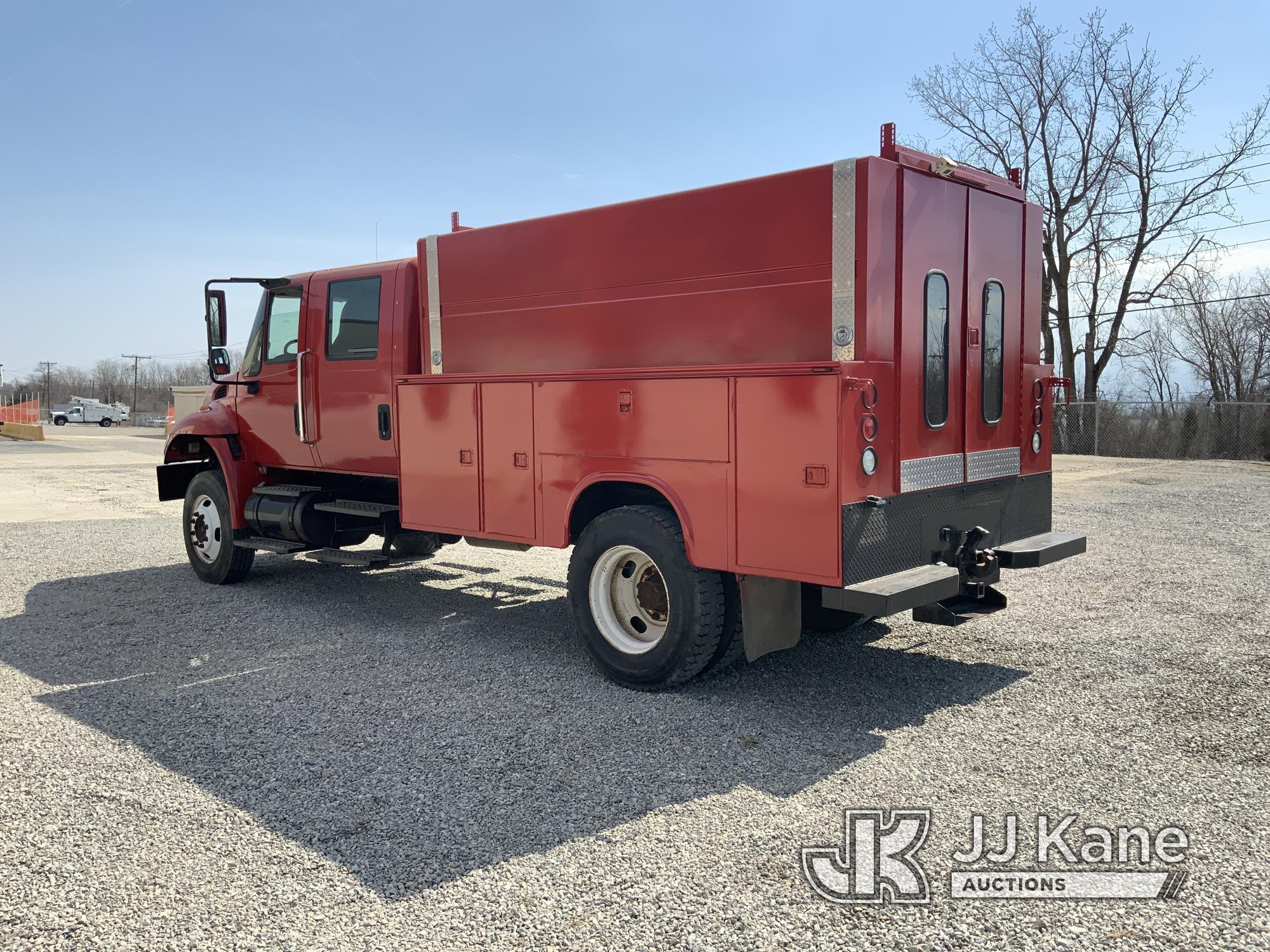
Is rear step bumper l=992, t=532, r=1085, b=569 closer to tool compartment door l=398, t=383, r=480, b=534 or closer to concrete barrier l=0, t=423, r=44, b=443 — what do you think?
tool compartment door l=398, t=383, r=480, b=534

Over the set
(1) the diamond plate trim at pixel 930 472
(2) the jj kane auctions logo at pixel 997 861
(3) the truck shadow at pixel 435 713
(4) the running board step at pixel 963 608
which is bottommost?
(2) the jj kane auctions logo at pixel 997 861

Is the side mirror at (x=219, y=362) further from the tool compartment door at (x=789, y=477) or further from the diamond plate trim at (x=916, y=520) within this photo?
the diamond plate trim at (x=916, y=520)

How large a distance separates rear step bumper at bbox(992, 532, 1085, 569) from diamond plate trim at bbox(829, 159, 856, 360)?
1863mm

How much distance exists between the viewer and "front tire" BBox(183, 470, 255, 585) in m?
8.93

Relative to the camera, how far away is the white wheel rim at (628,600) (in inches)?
229

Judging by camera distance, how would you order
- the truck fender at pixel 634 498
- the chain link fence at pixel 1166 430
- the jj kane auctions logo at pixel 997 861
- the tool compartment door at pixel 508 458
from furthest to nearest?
the chain link fence at pixel 1166 430
the tool compartment door at pixel 508 458
the truck fender at pixel 634 498
the jj kane auctions logo at pixel 997 861

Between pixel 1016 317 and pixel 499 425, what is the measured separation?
136 inches

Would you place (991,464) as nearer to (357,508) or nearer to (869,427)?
(869,427)

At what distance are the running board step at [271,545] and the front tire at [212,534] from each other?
19cm

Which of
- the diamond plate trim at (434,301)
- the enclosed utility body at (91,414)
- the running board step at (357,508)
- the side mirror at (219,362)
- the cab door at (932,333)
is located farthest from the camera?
the enclosed utility body at (91,414)

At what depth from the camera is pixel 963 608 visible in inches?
226

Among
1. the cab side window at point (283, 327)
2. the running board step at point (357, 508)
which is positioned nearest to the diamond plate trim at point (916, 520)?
the running board step at point (357, 508)

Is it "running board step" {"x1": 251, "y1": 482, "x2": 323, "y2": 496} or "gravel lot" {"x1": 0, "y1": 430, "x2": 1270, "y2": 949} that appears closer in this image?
"gravel lot" {"x1": 0, "y1": 430, "x2": 1270, "y2": 949}

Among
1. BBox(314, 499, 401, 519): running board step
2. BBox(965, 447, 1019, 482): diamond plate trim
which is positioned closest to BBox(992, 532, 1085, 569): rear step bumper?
BBox(965, 447, 1019, 482): diamond plate trim
